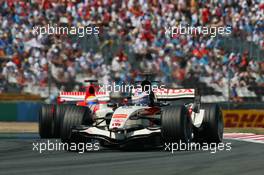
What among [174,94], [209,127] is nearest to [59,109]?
[174,94]

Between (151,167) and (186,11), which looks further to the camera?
(186,11)

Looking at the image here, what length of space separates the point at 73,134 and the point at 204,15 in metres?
15.5

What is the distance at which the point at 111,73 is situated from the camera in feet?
82.5


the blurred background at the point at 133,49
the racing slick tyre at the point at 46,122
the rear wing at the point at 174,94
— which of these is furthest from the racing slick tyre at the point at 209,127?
the blurred background at the point at 133,49

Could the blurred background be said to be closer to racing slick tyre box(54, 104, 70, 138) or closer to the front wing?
racing slick tyre box(54, 104, 70, 138)

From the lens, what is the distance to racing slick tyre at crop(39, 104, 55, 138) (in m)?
15.4

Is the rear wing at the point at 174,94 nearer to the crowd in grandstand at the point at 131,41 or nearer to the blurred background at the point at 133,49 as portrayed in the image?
the blurred background at the point at 133,49

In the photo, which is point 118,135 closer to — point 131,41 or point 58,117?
point 58,117

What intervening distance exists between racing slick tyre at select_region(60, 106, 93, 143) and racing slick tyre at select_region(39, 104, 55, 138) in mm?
2104

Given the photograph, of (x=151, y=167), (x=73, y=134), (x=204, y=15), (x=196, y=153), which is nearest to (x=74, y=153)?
(x=73, y=134)

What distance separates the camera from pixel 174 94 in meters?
14.8

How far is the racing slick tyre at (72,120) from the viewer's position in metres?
13.1

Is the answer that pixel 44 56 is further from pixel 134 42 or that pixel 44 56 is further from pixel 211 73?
pixel 211 73

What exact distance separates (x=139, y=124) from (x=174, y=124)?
2.90 feet
